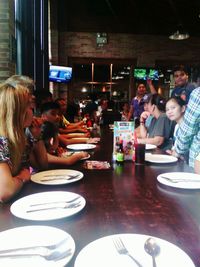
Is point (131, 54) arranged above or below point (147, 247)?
above

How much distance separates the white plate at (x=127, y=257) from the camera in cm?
72

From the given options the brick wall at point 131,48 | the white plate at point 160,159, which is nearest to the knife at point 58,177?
the white plate at point 160,159

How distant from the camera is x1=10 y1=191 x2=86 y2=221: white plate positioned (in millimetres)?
985

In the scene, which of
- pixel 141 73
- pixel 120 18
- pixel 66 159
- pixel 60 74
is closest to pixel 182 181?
pixel 66 159

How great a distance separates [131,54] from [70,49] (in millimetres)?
1861

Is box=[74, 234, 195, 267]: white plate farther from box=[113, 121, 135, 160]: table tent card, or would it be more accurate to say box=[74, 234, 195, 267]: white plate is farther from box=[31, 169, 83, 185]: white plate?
box=[113, 121, 135, 160]: table tent card

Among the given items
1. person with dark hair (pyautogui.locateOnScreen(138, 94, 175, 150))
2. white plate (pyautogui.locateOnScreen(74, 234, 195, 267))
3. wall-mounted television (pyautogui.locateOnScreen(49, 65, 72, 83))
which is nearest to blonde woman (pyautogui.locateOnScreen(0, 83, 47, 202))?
white plate (pyautogui.locateOnScreen(74, 234, 195, 267))

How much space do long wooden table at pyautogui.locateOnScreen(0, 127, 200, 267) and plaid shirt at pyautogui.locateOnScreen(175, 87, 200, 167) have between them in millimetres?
611

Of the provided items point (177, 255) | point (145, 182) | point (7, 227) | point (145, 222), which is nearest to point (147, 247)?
point (177, 255)

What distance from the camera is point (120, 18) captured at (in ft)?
27.3

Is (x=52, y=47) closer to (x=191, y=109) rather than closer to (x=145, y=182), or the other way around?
(x=191, y=109)

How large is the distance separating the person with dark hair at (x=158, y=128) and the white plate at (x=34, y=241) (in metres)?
1.95

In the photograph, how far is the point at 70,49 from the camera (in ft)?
27.3

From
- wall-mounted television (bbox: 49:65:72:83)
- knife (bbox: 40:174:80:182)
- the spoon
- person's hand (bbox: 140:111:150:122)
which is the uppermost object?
wall-mounted television (bbox: 49:65:72:83)
